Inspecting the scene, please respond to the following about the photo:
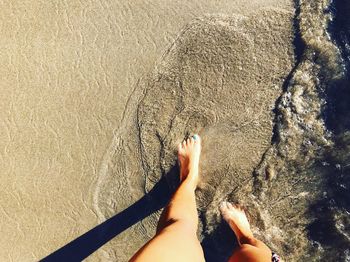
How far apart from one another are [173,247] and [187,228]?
0.26 meters

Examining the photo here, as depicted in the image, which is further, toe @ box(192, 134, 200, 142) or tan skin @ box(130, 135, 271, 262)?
toe @ box(192, 134, 200, 142)

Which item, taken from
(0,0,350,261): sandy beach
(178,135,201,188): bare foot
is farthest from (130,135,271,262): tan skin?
(0,0,350,261): sandy beach

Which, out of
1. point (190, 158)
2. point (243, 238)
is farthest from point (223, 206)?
point (190, 158)

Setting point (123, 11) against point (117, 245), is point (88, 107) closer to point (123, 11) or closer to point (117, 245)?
point (123, 11)

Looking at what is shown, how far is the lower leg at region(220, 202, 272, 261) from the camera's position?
3.23 metres

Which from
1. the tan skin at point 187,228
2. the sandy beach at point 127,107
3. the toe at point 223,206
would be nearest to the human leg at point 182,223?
the tan skin at point 187,228

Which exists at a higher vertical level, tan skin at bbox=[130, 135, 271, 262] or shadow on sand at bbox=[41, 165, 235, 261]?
tan skin at bbox=[130, 135, 271, 262]

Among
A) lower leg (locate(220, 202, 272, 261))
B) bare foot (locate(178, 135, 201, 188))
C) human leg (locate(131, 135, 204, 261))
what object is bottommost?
lower leg (locate(220, 202, 272, 261))

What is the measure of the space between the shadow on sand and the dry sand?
2.7 inches

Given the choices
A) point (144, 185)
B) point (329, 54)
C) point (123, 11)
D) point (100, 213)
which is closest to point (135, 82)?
point (123, 11)

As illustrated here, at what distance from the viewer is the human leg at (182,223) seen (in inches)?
109

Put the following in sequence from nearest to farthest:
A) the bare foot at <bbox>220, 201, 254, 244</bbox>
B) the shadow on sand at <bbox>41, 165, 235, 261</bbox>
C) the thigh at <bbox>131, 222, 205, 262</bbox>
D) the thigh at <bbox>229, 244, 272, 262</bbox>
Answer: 1. the thigh at <bbox>131, 222, 205, 262</bbox>
2. the thigh at <bbox>229, 244, 272, 262</bbox>
3. the bare foot at <bbox>220, 201, 254, 244</bbox>
4. the shadow on sand at <bbox>41, 165, 235, 261</bbox>

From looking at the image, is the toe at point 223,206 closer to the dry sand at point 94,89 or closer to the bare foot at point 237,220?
the bare foot at point 237,220

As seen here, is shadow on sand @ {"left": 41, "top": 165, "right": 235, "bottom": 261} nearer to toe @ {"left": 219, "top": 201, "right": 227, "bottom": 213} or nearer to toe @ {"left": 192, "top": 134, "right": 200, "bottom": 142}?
toe @ {"left": 219, "top": 201, "right": 227, "bottom": 213}
